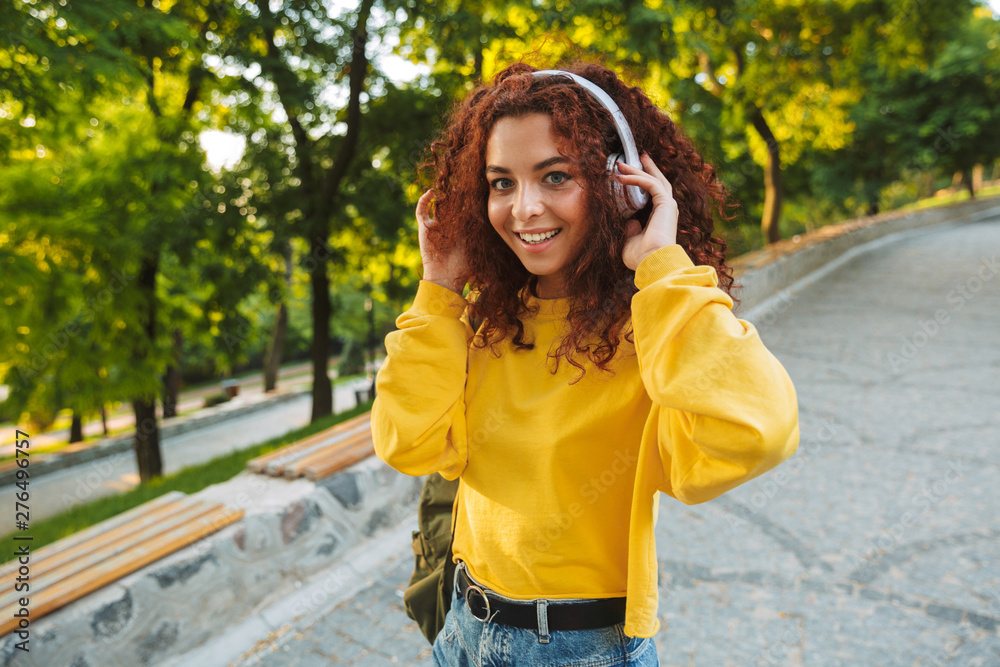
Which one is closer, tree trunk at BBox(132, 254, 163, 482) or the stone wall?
the stone wall

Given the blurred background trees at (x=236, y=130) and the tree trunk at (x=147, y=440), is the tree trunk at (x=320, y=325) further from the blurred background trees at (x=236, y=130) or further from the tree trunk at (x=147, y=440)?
the tree trunk at (x=147, y=440)

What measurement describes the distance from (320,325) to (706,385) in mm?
10560

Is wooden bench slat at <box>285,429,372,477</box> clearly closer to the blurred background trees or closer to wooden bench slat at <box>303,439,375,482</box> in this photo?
wooden bench slat at <box>303,439,375,482</box>

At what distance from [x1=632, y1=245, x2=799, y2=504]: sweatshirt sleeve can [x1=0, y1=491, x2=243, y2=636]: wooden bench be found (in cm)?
242

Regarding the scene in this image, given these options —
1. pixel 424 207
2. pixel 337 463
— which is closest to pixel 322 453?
pixel 337 463

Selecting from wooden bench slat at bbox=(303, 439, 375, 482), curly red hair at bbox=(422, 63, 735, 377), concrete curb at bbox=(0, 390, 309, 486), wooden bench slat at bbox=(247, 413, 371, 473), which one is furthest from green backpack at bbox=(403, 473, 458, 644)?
concrete curb at bbox=(0, 390, 309, 486)

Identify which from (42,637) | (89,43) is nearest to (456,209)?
(42,637)

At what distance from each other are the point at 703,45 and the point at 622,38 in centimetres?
96

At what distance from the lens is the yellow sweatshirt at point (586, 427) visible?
→ 1032mm

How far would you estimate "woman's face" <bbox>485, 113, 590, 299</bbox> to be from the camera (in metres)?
1.29

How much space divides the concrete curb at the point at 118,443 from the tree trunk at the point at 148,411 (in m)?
3.50

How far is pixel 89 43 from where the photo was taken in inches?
197

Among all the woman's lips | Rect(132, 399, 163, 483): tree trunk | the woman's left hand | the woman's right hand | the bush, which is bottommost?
the bush

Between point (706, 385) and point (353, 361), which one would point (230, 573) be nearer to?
point (706, 385)
